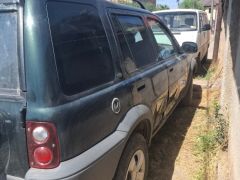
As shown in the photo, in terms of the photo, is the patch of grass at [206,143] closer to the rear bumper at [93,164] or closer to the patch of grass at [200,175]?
the patch of grass at [200,175]

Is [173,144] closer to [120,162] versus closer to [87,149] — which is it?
[120,162]

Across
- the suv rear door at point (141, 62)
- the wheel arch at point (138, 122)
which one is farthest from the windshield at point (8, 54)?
the suv rear door at point (141, 62)

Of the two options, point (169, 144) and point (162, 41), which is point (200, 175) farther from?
point (162, 41)

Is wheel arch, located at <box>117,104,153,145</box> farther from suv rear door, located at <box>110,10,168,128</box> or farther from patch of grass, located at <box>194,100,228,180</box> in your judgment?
patch of grass, located at <box>194,100,228,180</box>

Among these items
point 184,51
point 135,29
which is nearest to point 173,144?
point 184,51

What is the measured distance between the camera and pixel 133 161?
291 cm

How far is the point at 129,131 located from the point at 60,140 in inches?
31.3

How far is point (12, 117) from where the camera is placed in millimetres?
2027

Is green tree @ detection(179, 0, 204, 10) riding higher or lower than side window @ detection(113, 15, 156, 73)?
higher

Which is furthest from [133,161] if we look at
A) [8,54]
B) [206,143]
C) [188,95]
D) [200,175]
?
[188,95]

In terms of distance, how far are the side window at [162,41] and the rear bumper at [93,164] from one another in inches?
71.5

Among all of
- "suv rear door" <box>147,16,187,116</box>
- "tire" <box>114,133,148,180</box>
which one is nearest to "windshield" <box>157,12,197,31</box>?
"suv rear door" <box>147,16,187,116</box>

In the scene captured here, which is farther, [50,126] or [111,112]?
[111,112]

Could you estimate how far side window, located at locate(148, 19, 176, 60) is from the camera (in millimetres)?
4122
